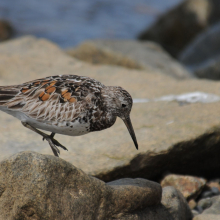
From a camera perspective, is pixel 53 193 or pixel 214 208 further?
pixel 214 208

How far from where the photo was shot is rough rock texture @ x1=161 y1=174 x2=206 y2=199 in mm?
7227

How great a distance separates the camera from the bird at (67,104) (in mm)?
5711

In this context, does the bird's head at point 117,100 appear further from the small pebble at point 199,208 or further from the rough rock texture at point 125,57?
the rough rock texture at point 125,57

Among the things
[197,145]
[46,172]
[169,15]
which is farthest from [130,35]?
[46,172]

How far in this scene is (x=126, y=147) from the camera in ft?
23.6

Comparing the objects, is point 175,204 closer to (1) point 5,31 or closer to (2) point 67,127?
(2) point 67,127

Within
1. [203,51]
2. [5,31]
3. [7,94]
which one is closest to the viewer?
[7,94]

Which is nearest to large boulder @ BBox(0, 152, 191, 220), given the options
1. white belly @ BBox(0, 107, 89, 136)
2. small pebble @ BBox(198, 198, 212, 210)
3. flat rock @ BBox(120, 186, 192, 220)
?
flat rock @ BBox(120, 186, 192, 220)

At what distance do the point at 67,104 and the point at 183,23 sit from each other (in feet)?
50.6

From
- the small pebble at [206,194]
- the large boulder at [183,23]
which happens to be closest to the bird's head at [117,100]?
the small pebble at [206,194]

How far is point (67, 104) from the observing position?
579 centimetres

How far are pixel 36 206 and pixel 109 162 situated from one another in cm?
248

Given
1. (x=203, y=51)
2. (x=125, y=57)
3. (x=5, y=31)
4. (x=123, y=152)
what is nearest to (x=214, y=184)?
(x=123, y=152)

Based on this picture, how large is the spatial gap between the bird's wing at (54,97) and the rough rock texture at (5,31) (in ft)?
51.1
